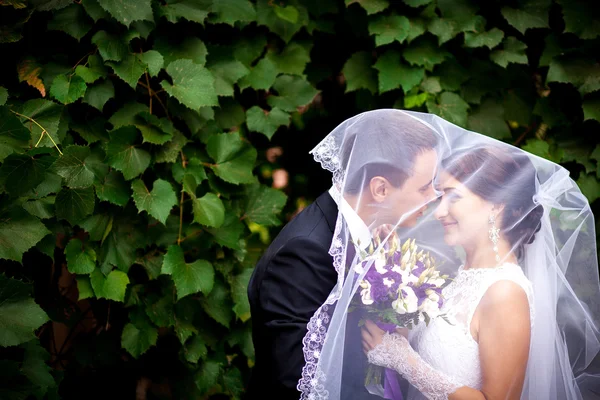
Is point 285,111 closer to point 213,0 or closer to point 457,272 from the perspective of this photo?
point 213,0

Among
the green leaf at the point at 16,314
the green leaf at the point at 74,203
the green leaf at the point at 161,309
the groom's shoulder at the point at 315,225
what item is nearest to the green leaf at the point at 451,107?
the groom's shoulder at the point at 315,225

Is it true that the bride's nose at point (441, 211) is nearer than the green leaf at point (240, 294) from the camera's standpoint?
Yes

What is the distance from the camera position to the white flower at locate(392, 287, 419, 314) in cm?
170

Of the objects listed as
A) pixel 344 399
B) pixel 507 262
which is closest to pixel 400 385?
pixel 344 399

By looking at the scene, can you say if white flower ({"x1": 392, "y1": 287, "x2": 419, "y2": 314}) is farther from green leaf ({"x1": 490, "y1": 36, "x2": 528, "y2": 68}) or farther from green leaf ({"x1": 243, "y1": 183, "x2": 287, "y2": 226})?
green leaf ({"x1": 490, "y1": 36, "x2": 528, "y2": 68})

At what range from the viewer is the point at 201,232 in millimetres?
2693

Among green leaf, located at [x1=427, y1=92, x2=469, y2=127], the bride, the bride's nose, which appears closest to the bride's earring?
the bride

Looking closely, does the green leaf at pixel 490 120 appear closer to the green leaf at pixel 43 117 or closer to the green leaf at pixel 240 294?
the green leaf at pixel 240 294

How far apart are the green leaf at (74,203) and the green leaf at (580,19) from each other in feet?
7.79

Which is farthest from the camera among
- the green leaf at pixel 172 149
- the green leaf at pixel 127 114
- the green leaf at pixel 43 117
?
the green leaf at pixel 172 149

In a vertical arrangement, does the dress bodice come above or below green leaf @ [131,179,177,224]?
above

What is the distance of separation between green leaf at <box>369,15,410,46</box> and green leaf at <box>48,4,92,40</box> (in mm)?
1331

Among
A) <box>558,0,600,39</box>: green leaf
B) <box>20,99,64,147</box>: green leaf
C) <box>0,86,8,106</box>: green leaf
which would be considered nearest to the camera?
<box>0,86,8,106</box>: green leaf

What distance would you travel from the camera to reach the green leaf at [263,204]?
111 inches
